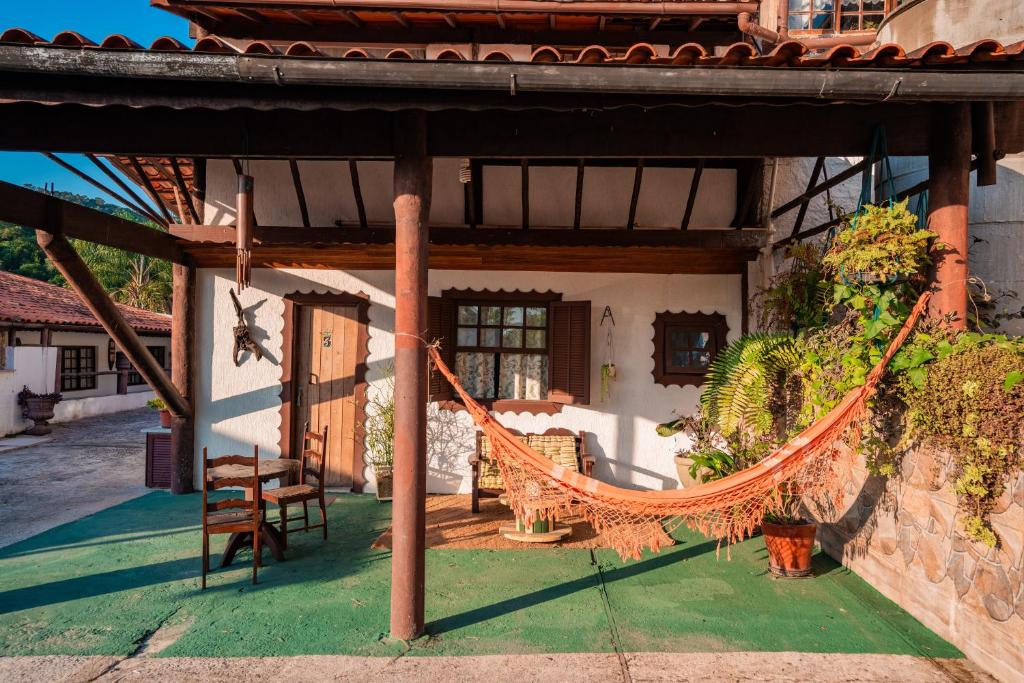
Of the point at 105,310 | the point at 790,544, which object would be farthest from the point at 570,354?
the point at 105,310

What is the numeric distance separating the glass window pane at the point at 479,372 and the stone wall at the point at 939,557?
3443 millimetres

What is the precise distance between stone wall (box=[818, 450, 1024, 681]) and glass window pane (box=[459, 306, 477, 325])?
3792 mm

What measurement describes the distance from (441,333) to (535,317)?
1.03m

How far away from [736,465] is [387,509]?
3.24 metres

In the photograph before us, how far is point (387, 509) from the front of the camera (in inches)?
229

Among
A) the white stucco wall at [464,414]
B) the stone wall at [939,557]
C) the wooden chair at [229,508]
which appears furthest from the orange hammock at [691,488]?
the white stucco wall at [464,414]

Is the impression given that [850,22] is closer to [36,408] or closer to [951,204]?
[951,204]

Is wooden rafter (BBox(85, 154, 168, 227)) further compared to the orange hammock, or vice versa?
wooden rafter (BBox(85, 154, 168, 227))

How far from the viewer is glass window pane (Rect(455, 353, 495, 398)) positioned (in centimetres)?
641

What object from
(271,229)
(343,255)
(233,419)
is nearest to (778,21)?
(343,255)

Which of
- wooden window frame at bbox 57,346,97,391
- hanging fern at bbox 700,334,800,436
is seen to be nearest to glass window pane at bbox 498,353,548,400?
hanging fern at bbox 700,334,800,436

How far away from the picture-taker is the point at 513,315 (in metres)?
6.41

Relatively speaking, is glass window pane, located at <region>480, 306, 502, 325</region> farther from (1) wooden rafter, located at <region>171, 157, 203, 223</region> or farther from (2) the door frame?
(1) wooden rafter, located at <region>171, 157, 203, 223</region>

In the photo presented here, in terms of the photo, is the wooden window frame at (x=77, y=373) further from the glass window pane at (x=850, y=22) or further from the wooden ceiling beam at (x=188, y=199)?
the glass window pane at (x=850, y=22)
